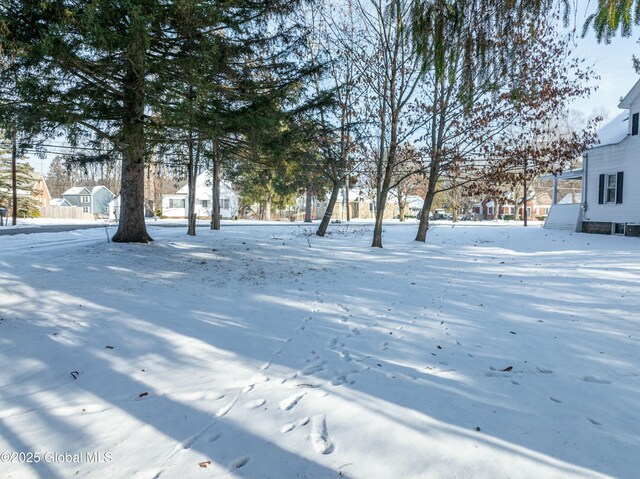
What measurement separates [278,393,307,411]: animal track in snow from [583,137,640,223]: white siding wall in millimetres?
16827

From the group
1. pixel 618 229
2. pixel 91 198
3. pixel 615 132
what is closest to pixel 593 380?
pixel 618 229

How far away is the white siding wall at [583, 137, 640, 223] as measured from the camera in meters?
14.5

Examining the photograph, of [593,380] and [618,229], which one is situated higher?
[618,229]

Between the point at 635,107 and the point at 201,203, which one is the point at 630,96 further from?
the point at 201,203

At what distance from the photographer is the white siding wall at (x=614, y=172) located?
1446 cm

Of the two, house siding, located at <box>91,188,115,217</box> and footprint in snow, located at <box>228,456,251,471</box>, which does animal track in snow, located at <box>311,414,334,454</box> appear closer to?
footprint in snow, located at <box>228,456,251,471</box>

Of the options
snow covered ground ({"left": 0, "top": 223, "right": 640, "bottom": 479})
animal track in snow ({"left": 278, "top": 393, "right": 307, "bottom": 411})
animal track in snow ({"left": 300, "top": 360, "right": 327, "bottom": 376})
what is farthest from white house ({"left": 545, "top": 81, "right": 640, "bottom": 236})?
animal track in snow ({"left": 278, "top": 393, "right": 307, "bottom": 411})

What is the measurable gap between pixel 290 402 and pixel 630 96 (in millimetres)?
17739

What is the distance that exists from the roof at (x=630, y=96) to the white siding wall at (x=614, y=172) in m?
1.27

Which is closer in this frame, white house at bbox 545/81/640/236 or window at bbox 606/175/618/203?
white house at bbox 545/81/640/236

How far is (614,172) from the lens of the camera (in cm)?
1530

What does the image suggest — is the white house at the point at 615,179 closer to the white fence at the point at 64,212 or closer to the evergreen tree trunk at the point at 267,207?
the evergreen tree trunk at the point at 267,207

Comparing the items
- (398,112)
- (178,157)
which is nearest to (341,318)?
(398,112)

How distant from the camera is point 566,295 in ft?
19.9
